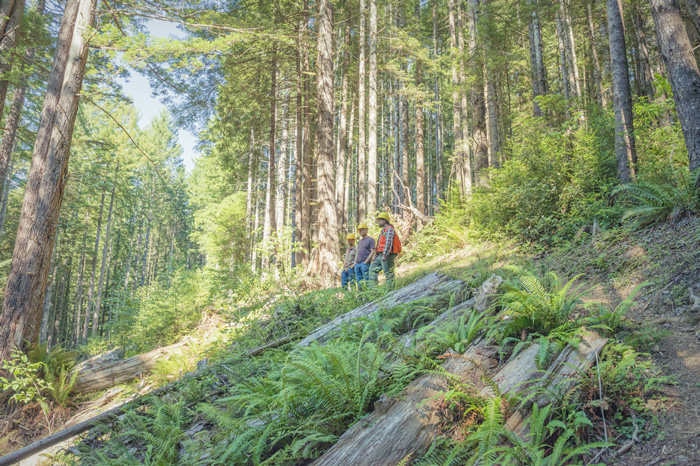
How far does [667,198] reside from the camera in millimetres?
5742

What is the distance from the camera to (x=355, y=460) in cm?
258

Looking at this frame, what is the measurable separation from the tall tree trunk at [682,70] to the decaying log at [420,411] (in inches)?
178

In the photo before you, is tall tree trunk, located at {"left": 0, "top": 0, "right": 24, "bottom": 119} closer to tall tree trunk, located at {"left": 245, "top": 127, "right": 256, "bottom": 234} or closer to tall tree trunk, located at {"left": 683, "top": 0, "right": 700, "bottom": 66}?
tall tree trunk, located at {"left": 245, "top": 127, "right": 256, "bottom": 234}

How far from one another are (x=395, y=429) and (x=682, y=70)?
6.99m

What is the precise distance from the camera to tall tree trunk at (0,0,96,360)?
21.7ft

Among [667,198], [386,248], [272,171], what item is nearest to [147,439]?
[386,248]

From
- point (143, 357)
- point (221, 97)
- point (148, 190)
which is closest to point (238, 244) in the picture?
point (221, 97)

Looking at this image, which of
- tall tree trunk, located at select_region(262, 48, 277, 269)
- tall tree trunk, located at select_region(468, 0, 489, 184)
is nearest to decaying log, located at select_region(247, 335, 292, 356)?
tall tree trunk, located at select_region(262, 48, 277, 269)

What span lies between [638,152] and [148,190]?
47516 millimetres

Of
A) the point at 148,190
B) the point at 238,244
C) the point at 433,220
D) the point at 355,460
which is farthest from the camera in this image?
the point at 148,190

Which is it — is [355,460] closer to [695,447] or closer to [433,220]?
[695,447]

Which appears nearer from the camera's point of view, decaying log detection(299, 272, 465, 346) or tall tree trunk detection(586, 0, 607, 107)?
decaying log detection(299, 272, 465, 346)

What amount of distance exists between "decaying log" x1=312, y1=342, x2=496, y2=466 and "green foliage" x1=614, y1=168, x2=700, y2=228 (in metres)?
4.80

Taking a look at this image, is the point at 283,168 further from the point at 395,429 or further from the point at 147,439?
the point at 395,429
